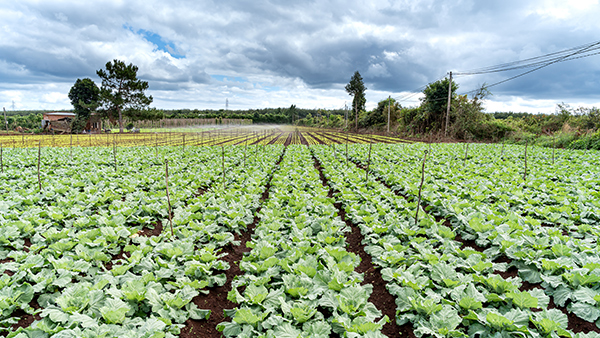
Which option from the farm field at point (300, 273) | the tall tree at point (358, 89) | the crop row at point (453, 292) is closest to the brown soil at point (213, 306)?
the farm field at point (300, 273)

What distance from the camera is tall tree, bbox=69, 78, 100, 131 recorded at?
53406mm

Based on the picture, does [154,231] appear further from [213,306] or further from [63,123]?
[63,123]

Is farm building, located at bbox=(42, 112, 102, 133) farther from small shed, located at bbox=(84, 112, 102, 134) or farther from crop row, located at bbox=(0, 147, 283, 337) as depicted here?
crop row, located at bbox=(0, 147, 283, 337)

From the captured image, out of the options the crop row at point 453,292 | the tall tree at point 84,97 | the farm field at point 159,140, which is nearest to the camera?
the crop row at point 453,292

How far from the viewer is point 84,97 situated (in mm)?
57031

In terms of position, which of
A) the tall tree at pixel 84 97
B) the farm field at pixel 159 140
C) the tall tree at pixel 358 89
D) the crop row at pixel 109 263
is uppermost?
the tall tree at pixel 358 89

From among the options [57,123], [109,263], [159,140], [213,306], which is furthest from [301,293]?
[57,123]

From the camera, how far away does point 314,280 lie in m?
3.67

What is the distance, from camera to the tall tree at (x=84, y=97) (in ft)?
175

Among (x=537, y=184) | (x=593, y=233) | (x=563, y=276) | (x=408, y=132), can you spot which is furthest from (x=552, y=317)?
(x=408, y=132)

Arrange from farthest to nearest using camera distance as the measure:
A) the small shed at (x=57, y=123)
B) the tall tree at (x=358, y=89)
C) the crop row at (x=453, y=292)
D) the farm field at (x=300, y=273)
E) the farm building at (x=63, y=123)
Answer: the tall tree at (x=358, y=89) < the farm building at (x=63, y=123) < the small shed at (x=57, y=123) < the farm field at (x=300, y=273) < the crop row at (x=453, y=292)

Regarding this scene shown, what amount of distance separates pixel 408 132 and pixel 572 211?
1587 inches

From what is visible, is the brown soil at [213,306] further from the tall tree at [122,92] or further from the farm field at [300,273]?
the tall tree at [122,92]

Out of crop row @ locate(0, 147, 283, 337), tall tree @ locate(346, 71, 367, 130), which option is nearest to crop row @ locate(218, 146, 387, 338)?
crop row @ locate(0, 147, 283, 337)
